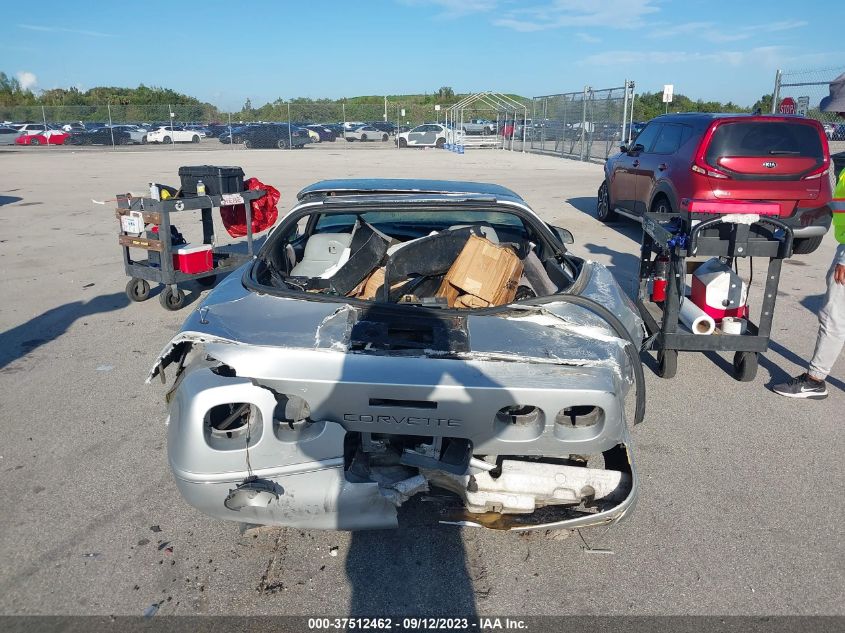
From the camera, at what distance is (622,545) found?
3033 millimetres

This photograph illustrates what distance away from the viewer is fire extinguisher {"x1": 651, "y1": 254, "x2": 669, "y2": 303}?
5.37 metres

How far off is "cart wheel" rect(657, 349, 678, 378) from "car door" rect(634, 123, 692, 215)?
4.59 m

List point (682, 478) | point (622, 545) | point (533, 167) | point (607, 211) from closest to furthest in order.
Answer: point (622, 545) → point (682, 478) → point (607, 211) → point (533, 167)

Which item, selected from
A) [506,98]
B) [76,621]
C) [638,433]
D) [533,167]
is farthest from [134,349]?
[506,98]

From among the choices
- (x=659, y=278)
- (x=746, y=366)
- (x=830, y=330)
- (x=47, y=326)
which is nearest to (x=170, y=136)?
(x=47, y=326)

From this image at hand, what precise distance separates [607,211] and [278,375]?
10545mm

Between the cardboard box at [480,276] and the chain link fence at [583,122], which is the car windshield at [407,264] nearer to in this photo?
the cardboard box at [480,276]

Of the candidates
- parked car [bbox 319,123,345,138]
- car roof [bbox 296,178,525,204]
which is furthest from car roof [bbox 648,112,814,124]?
parked car [bbox 319,123,345,138]

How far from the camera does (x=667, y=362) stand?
194 inches

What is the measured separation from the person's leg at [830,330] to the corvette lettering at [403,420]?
3.31 metres

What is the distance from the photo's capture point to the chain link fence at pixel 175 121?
41.0m

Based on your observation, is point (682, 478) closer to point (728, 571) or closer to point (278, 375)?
point (728, 571)

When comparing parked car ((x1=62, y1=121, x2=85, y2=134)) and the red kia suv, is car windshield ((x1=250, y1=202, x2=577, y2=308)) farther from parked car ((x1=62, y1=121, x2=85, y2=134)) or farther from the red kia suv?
parked car ((x1=62, y1=121, x2=85, y2=134))

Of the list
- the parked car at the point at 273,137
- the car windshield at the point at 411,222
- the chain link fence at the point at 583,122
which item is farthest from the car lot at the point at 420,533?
the parked car at the point at 273,137
